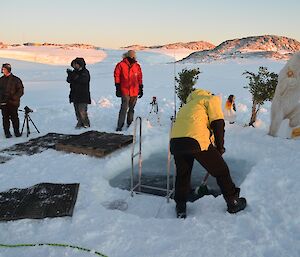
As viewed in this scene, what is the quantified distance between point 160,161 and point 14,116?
3633 mm

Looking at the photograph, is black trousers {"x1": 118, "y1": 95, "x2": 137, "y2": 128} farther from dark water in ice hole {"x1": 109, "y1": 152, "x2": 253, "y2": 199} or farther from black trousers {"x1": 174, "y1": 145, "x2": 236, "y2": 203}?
black trousers {"x1": 174, "y1": 145, "x2": 236, "y2": 203}

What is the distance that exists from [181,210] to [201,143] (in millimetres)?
889

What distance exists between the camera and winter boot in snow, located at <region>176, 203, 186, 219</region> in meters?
4.30

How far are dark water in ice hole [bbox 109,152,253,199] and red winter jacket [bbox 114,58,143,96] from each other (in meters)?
2.13

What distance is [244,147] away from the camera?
7.27 metres

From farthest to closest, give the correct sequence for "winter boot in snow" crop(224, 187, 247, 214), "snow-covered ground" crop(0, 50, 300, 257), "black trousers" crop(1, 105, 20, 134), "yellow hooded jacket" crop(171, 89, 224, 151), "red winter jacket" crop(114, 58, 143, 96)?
"red winter jacket" crop(114, 58, 143, 96)
"black trousers" crop(1, 105, 20, 134)
"winter boot in snow" crop(224, 187, 247, 214)
"yellow hooded jacket" crop(171, 89, 224, 151)
"snow-covered ground" crop(0, 50, 300, 257)

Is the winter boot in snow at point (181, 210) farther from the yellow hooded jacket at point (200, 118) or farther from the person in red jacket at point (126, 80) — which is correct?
the person in red jacket at point (126, 80)

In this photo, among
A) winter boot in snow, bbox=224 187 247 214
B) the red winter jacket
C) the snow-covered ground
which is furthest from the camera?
the red winter jacket

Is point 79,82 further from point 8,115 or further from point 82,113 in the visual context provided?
point 8,115

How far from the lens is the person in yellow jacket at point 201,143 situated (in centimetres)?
410

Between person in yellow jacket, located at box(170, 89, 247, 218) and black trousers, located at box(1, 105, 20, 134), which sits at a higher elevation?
person in yellow jacket, located at box(170, 89, 247, 218)

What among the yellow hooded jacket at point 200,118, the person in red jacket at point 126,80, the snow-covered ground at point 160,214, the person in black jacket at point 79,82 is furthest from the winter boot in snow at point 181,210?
the person in black jacket at point 79,82

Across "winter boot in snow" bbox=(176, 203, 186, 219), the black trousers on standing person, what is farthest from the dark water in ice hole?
the black trousers on standing person

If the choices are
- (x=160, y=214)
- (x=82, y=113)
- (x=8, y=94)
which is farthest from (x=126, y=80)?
(x=160, y=214)
